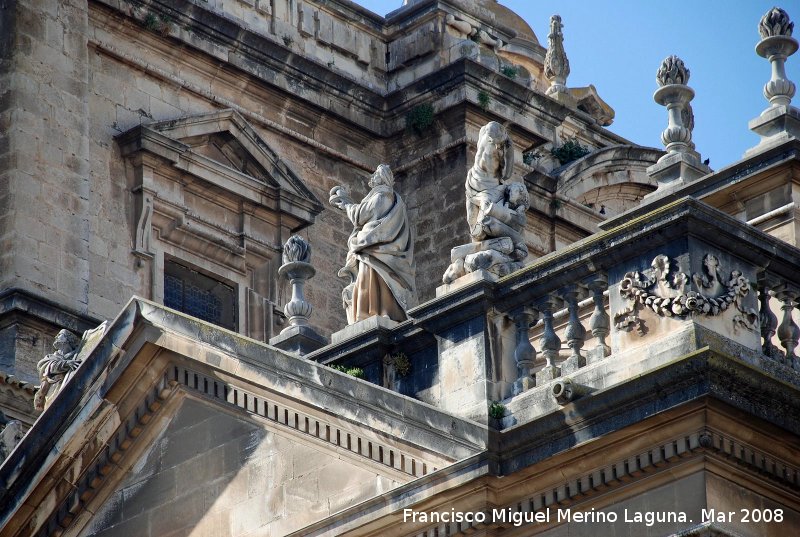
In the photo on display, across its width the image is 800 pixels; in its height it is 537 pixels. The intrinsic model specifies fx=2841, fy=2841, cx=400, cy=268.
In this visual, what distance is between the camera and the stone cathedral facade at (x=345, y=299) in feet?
74.5

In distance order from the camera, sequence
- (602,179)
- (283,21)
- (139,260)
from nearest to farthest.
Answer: (139,260) → (283,21) → (602,179)

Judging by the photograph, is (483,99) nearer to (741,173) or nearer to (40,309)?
(40,309)

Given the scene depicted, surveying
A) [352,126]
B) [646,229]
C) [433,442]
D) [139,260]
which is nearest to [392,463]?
[433,442]

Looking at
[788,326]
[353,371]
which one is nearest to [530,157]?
[353,371]

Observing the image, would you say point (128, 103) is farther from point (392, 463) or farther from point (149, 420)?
point (392, 463)

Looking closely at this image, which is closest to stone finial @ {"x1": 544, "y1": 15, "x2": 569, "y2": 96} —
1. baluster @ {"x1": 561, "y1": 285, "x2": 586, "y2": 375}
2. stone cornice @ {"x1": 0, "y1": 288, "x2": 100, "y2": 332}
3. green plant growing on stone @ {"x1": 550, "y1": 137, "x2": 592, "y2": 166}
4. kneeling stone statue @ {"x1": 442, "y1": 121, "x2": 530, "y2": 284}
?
green plant growing on stone @ {"x1": 550, "y1": 137, "x2": 592, "y2": 166}

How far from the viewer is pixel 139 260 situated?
35000 millimetres

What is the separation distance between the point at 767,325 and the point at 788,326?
248mm

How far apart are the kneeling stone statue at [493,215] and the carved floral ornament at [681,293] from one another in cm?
194

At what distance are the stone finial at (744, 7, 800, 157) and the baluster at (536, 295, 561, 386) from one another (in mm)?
4789

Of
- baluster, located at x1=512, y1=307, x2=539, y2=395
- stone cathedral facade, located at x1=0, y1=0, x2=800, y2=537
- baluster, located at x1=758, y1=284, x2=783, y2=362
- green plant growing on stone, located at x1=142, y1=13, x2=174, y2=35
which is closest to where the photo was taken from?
stone cathedral facade, located at x1=0, y1=0, x2=800, y2=537

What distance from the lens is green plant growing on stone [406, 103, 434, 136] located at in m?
38.4

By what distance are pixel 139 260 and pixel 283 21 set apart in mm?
4776

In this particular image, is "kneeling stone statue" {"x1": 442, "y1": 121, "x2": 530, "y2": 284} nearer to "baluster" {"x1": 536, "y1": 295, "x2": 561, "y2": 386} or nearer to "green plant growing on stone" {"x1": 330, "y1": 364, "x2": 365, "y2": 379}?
"baluster" {"x1": 536, "y1": 295, "x2": 561, "y2": 386}
